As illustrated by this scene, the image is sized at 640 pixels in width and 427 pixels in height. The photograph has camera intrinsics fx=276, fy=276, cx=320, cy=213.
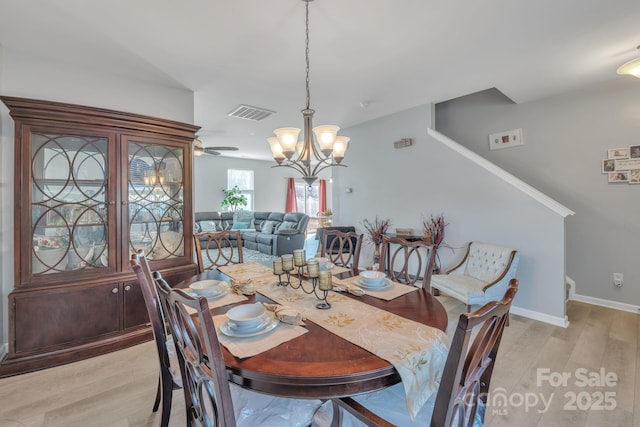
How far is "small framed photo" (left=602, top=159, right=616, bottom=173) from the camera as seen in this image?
3.22 meters

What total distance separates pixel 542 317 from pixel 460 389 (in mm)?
2989

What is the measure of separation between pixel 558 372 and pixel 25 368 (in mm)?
4099

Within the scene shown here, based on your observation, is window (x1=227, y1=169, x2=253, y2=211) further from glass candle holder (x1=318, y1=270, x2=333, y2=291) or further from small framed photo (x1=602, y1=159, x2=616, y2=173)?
small framed photo (x1=602, y1=159, x2=616, y2=173)

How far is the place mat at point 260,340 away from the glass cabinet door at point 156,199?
196 cm

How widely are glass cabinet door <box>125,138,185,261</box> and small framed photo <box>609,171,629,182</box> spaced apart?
16.1 feet

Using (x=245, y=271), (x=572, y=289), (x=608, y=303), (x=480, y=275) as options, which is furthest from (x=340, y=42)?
(x=608, y=303)

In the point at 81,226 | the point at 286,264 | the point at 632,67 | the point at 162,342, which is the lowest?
the point at 162,342

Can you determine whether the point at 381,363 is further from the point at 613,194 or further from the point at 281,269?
the point at 613,194

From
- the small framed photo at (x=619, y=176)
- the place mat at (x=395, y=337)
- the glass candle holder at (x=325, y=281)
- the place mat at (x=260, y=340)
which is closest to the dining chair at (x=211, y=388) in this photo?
the place mat at (x=260, y=340)

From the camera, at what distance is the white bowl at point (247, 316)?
115cm

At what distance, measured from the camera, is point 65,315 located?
7.43 feet

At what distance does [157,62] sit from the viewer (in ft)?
8.34

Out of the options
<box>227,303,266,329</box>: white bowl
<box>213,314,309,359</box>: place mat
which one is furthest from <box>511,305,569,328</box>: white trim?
<box>227,303,266,329</box>: white bowl

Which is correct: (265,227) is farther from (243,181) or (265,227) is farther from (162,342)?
(162,342)
